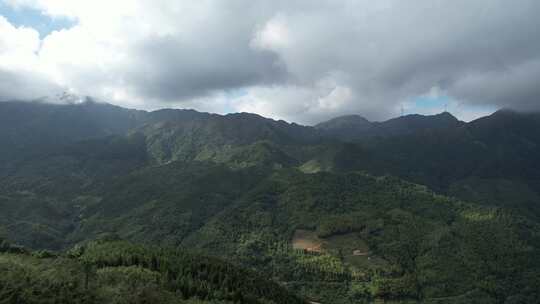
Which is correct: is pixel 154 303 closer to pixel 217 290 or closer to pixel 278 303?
pixel 217 290

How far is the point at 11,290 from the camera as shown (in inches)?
4454

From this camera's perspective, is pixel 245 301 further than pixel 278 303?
No

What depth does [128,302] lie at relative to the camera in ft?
399

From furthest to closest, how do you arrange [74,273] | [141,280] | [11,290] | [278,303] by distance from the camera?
[278,303] → [141,280] → [74,273] → [11,290]

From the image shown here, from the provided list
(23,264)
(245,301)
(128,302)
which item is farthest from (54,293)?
(245,301)

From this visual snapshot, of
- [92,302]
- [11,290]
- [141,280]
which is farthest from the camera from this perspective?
[141,280]

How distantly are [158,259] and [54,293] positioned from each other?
73.4 meters

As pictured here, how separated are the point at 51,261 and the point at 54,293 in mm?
38580

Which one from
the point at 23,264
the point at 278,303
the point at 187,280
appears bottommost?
the point at 278,303

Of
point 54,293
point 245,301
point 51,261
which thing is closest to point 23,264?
point 51,261

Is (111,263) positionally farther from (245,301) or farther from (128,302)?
(128,302)

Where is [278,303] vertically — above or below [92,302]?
below

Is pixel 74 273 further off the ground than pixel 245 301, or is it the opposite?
pixel 74 273

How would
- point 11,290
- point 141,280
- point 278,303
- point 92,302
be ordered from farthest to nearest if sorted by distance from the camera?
1. point 278,303
2. point 141,280
3. point 92,302
4. point 11,290
